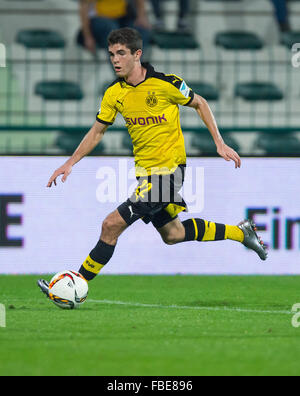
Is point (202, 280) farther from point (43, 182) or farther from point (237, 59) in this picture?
point (237, 59)

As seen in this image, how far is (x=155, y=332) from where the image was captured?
20.2 ft

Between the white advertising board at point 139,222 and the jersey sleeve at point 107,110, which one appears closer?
the jersey sleeve at point 107,110

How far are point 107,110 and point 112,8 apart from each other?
607 centimetres

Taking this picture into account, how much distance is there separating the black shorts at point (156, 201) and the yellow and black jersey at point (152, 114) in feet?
0.27

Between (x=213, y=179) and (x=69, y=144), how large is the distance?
1.80 m

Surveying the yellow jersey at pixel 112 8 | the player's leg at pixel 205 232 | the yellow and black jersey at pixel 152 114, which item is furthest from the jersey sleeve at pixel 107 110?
the yellow jersey at pixel 112 8

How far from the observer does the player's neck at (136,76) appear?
7480 millimetres

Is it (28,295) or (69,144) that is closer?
(28,295)

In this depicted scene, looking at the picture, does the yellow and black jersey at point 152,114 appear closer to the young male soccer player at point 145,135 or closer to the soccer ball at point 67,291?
the young male soccer player at point 145,135

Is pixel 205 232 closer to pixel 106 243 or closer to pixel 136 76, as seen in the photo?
pixel 106 243

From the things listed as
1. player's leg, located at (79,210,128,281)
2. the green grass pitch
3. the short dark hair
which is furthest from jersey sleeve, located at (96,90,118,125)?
the green grass pitch

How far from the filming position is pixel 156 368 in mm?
4965

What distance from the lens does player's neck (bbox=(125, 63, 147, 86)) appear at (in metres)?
7.48

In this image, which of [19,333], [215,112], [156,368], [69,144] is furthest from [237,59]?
[156,368]
